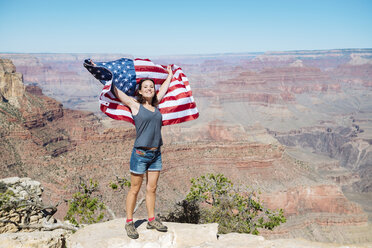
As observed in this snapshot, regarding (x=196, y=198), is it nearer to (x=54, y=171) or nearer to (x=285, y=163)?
(x=54, y=171)

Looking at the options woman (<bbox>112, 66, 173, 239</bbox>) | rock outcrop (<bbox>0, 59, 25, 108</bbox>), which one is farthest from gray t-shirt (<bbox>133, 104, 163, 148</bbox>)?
rock outcrop (<bbox>0, 59, 25, 108</bbox>)

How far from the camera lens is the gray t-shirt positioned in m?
6.57

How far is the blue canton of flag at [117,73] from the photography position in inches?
284

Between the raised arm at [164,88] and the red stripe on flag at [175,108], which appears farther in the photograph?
the red stripe on flag at [175,108]

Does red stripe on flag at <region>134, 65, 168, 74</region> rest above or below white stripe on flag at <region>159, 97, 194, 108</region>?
above

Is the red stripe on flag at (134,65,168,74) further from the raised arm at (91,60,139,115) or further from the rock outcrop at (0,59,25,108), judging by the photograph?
the rock outcrop at (0,59,25,108)

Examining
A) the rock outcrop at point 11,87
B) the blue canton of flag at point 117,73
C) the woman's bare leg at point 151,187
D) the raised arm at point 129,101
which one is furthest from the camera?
the rock outcrop at point 11,87

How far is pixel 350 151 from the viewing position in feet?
363

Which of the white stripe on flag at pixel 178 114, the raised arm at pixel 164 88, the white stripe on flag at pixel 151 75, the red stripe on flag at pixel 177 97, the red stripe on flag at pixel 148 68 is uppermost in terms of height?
the red stripe on flag at pixel 148 68

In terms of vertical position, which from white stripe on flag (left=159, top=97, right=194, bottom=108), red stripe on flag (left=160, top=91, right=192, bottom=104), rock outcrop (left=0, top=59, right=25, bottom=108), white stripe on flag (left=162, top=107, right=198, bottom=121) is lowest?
rock outcrop (left=0, top=59, right=25, bottom=108)

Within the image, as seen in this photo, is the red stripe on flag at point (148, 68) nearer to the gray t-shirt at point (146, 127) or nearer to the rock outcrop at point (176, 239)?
the gray t-shirt at point (146, 127)

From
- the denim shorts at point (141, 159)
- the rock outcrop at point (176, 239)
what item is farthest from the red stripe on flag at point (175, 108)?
the rock outcrop at point (176, 239)

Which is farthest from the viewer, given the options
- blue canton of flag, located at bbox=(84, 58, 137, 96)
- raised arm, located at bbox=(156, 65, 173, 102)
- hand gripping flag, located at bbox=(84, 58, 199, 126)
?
raised arm, located at bbox=(156, 65, 173, 102)

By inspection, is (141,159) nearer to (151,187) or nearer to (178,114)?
(151,187)
